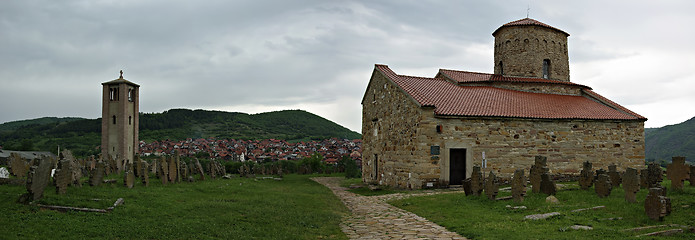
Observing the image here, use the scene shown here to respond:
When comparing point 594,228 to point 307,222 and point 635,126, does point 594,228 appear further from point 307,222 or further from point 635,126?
point 635,126

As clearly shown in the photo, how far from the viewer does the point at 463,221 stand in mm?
9734

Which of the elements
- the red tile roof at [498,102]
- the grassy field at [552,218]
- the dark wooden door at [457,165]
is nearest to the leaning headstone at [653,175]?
the grassy field at [552,218]

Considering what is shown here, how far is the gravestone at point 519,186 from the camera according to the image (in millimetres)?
11609

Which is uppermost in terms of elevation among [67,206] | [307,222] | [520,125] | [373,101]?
[373,101]

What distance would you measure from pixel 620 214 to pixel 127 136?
41.4 meters

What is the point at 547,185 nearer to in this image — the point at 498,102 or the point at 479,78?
the point at 498,102

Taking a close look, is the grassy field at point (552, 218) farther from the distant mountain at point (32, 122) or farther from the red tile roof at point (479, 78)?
the distant mountain at point (32, 122)

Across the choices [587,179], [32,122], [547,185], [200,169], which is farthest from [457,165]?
[32,122]

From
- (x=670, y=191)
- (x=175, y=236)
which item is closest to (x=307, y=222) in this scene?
(x=175, y=236)

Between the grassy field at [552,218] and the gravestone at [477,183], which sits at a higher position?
the gravestone at [477,183]

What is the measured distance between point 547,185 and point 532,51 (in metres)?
16.7

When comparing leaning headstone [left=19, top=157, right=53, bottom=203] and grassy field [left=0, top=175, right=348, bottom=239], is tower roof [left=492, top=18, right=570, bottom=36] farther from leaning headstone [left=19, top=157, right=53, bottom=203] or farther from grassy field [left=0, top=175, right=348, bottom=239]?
leaning headstone [left=19, top=157, right=53, bottom=203]

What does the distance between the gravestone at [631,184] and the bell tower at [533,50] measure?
1735 centimetres

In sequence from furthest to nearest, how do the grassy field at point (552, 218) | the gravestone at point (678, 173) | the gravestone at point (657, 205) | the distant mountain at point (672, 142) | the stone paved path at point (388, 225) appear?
1. the distant mountain at point (672, 142)
2. the gravestone at point (678, 173)
3. the stone paved path at point (388, 225)
4. the gravestone at point (657, 205)
5. the grassy field at point (552, 218)
